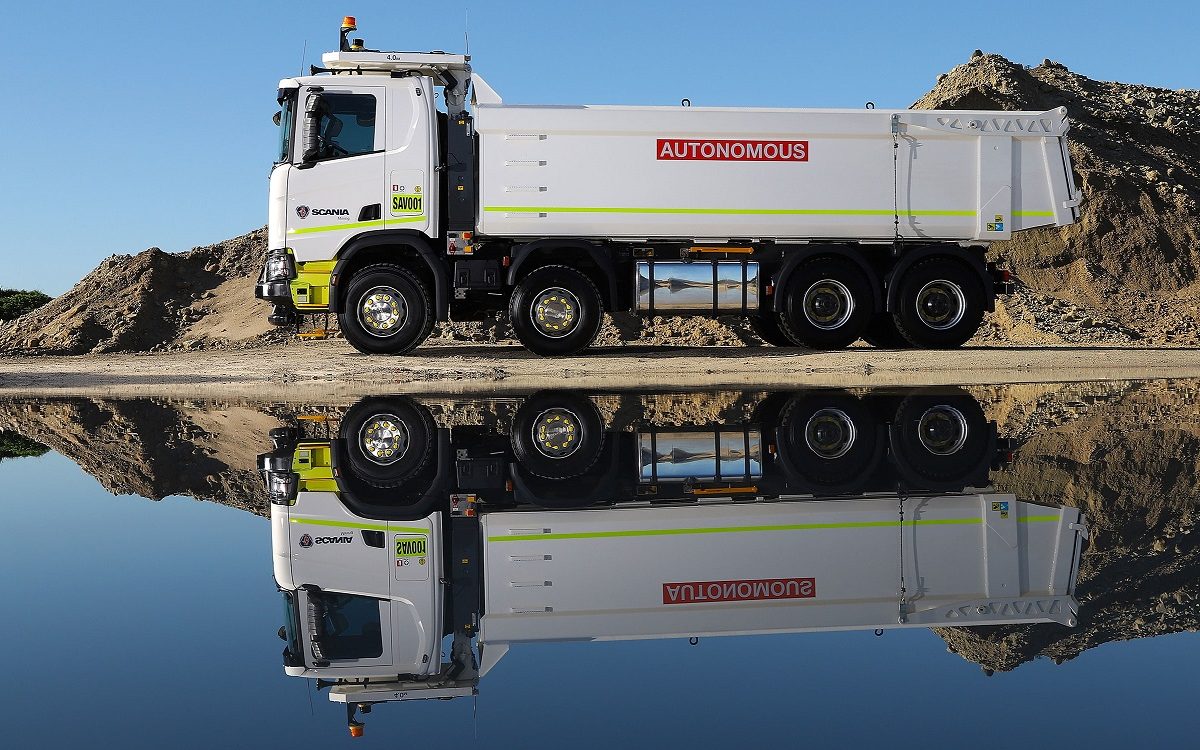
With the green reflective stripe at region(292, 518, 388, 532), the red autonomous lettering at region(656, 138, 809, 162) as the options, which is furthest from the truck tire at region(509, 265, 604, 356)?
the green reflective stripe at region(292, 518, 388, 532)

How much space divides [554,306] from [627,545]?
1035cm

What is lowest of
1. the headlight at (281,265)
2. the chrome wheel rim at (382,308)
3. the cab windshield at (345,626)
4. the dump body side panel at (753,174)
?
the cab windshield at (345,626)

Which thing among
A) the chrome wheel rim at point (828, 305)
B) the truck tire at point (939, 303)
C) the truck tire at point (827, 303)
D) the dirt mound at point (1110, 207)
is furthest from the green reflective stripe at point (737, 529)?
the dirt mound at point (1110, 207)

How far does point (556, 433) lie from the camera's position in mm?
7859

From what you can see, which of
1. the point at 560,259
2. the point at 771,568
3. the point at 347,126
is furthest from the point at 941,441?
the point at 347,126

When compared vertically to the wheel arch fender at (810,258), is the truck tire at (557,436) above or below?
below

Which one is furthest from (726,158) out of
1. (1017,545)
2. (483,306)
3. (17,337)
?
(17,337)

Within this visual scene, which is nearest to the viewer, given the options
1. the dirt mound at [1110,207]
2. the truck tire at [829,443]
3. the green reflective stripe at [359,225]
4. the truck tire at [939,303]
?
the truck tire at [829,443]

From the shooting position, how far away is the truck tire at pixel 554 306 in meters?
14.7

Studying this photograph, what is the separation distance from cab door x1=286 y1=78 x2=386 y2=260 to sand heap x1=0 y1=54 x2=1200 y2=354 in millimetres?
8272

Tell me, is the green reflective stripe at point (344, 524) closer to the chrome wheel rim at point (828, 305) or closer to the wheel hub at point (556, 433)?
the wheel hub at point (556, 433)

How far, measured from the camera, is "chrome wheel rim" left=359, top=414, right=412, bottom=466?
6863 mm

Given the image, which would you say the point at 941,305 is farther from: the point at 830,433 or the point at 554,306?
the point at 830,433

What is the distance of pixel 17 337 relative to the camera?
95.3 feet
